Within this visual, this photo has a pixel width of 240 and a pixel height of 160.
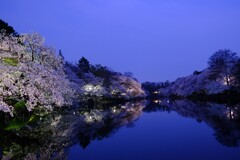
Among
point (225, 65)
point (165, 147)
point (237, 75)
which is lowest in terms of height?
point (165, 147)

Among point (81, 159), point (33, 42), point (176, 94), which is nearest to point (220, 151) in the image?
point (81, 159)

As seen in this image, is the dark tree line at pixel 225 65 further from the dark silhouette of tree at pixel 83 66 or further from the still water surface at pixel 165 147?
the still water surface at pixel 165 147

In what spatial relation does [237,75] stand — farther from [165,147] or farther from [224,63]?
[165,147]

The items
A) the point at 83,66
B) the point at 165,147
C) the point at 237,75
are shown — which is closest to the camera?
the point at 165,147

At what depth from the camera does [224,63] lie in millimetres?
65312

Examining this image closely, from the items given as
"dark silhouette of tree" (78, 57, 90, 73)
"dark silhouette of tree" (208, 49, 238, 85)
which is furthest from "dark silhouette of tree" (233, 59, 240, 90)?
"dark silhouette of tree" (78, 57, 90, 73)

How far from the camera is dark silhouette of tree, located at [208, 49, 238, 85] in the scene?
63281mm

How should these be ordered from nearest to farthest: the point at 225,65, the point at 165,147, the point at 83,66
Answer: the point at 165,147 → the point at 225,65 → the point at 83,66

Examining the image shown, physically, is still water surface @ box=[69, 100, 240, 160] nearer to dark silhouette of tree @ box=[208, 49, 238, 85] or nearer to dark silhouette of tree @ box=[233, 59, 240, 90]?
dark silhouette of tree @ box=[233, 59, 240, 90]

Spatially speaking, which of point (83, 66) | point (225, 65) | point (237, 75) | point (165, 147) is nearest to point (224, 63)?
point (225, 65)

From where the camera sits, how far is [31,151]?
1300 centimetres

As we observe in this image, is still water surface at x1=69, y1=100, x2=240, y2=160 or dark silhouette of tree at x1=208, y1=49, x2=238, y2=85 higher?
dark silhouette of tree at x1=208, y1=49, x2=238, y2=85

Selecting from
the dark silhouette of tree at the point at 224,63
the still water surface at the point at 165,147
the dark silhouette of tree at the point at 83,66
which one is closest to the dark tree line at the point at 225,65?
the dark silhouette of tree at the point at 224,63

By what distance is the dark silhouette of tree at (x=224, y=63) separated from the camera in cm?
6328
